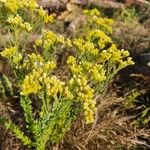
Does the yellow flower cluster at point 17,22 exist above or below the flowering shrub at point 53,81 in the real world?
above

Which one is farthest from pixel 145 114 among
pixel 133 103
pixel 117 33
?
pixel 117 33

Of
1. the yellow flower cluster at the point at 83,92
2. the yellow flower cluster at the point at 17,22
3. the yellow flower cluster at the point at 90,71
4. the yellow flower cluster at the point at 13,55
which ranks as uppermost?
the yellow flower cluster at the point at 17,22

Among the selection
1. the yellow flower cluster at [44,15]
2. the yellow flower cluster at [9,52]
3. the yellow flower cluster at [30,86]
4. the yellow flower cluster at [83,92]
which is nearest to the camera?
the yellow flower cluster at [30,86]

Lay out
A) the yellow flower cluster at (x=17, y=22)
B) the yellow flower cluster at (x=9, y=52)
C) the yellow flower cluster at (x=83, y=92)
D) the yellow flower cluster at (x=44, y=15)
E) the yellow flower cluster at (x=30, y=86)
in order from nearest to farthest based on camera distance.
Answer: the yellow flower cluster at (x=30, y=86) < the yellow flower cluster at (x=83, y=92) < the yellow flower cluster at (x=9, y=52) < the yellow flower cluster at (x=17, y=22) < the yellow flower cluster at (x=44, y=15)

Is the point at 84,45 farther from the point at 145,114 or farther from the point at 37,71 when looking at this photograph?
the point at 145,114

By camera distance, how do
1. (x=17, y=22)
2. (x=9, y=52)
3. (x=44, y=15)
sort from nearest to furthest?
(x=9, y=52)
(x=17, y=22)
(x=44, y=15)

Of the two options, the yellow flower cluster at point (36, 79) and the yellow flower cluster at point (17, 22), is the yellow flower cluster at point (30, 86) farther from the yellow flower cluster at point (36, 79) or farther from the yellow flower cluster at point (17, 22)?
the yellow flower cluster at point (17, 22)

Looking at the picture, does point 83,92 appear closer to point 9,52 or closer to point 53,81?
point 53,81

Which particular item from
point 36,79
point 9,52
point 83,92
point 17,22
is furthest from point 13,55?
point 83,92

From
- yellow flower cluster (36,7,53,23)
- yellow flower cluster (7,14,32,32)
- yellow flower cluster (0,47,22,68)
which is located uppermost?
yellow flower cluster (36,7,53,23)

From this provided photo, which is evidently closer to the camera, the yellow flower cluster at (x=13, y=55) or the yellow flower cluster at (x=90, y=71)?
the yellow flower cluster at (x=90, y=71)

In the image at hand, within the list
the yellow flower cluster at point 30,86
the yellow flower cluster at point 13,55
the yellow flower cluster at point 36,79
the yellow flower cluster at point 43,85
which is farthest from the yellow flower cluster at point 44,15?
the yellow flower cluster at point 30,86

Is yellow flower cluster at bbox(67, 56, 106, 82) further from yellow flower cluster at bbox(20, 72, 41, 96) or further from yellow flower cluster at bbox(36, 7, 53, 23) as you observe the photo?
yellow flower cluster at bbox(36, 7, 53, 23)

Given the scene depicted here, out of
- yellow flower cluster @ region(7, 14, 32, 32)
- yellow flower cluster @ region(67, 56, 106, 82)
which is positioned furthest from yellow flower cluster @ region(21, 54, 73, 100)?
yellow flower cluster @ region(7, 14, 32, 32)
